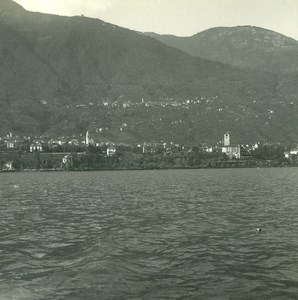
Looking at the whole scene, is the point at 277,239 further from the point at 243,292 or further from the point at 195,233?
the point at 243,292

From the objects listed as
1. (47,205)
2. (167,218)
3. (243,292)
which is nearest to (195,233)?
(167,218)

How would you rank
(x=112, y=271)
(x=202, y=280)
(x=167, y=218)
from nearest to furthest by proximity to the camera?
1. (x=202, y=280)
2. (x=112, y=271)
3. (x=167, y=218)

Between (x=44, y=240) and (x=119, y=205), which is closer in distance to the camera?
(x=44, y=240)

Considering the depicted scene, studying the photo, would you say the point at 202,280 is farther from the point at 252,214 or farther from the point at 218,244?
the point at 252,214

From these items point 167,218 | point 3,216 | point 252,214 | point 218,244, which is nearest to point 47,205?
point 3,216

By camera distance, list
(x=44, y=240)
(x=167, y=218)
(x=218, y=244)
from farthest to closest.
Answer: (x=167, y=218) → (x=44, y=240) → (x=218, y=244)

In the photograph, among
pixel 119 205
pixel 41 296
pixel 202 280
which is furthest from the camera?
pixel 119 205

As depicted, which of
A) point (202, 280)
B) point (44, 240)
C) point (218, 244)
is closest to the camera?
point (202, 280)

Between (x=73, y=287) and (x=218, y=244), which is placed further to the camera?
(x=218, y=244)
